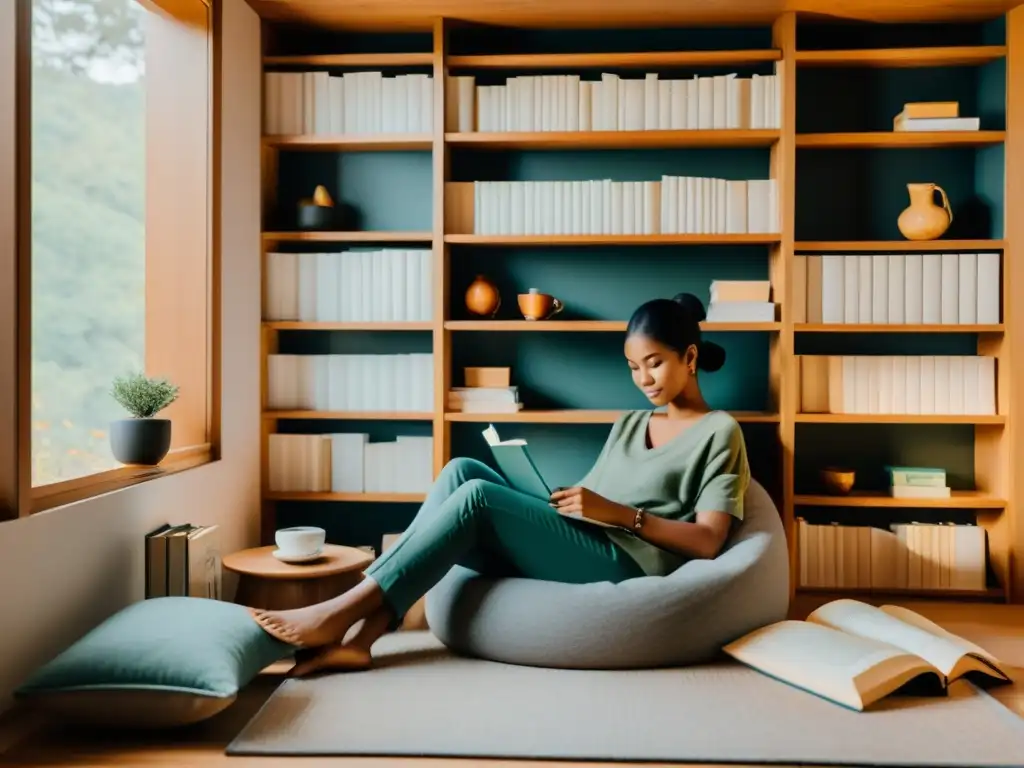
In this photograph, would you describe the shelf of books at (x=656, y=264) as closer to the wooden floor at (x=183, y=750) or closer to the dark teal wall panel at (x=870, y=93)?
the dark teal wall panel at (x=870, y=93)

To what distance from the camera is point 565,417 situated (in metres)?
3.60

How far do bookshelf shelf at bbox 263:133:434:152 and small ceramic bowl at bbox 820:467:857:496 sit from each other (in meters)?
2.05

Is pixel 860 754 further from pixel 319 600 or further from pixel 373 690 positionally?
pixel 319 600

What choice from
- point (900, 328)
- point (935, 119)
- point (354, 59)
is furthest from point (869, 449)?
point (354, 59)

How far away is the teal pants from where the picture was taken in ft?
8.38

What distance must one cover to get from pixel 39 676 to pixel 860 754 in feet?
6.10

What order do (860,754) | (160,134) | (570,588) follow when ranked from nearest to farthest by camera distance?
(860,754)
(570,588)
(160,134)

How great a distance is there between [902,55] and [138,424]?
3.10 metres

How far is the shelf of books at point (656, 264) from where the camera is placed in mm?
3555

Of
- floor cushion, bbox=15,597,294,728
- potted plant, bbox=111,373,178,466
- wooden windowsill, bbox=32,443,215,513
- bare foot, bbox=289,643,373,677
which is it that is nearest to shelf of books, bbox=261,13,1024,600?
wooden windowsill, bbox=32,443,215,513

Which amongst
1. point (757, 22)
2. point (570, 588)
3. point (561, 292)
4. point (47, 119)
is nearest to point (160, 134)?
point (47, 119)

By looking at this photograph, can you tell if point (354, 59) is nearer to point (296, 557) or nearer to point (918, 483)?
point (296, 557)

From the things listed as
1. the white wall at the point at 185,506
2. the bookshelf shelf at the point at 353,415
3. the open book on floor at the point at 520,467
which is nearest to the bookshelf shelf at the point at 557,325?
the bookshelf shelf at the point at 353,415

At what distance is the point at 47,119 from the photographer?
251 cm
